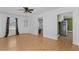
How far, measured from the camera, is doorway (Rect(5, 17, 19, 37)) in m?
8.41

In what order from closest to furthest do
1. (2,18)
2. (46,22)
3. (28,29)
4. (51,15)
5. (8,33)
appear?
(51,15) → (46,22) → (2,18) → (8,33) → (28,29)

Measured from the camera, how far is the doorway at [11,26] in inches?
331

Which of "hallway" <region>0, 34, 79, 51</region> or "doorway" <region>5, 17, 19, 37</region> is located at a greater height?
"doorway" <region>5, 17, 19, 37</region>

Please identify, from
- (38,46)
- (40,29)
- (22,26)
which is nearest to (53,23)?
(38,46)

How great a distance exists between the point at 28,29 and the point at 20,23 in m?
1.20

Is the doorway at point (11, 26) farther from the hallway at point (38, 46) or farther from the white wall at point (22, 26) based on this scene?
→ the hallway at point (38, 46)

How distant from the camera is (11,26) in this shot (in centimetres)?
895

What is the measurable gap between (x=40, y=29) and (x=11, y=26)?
3.14 metres

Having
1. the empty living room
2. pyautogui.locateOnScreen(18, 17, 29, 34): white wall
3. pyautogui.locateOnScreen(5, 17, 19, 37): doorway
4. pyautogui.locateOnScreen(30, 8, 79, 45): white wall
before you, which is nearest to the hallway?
the empty living room

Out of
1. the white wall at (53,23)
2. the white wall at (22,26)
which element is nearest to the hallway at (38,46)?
the white wall at (53,23)

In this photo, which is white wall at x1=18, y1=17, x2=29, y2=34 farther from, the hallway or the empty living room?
the hallway
